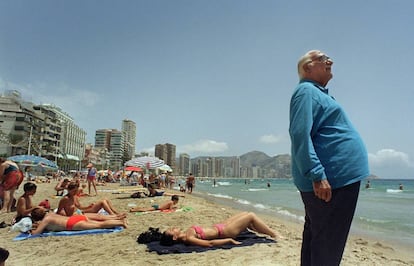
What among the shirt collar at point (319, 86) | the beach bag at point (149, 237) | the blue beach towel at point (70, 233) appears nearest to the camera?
the shirt collar at point (319, 86)

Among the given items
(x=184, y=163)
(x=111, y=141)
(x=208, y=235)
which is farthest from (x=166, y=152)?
(x=208, y=235)

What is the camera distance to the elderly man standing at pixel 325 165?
6.28 feet

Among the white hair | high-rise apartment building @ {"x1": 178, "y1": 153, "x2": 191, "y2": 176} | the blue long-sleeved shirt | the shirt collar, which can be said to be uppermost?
→ high-rise apartment building @ {"x1": 178, "y1": 153, "x2": 191, "y2": 176}

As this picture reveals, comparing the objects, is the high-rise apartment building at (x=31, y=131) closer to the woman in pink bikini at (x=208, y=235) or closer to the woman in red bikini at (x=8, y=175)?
the woman in red bikini at (x=8, y=175)

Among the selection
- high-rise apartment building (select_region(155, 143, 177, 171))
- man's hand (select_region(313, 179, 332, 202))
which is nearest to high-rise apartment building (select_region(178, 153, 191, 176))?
high-rise apartment building (select_region(155, 143, 177, 171))

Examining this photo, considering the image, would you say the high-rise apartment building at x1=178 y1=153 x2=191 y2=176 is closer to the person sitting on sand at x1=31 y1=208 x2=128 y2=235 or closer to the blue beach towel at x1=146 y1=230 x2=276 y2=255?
the person sitting on sand at x1=31 y1=208 x2=128 y2=235

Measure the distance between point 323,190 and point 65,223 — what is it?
550 cm

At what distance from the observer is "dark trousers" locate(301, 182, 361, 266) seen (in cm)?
192

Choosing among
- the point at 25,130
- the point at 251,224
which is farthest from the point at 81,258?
the point at 25,130

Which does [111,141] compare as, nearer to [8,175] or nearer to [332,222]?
[8,175]

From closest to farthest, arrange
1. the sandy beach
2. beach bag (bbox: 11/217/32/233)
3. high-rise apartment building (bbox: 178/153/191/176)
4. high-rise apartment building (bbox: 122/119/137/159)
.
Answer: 1. the sandy beach
2. beach bag (bbox: 11/217/32/233)
3. high-rise apartment building (bbox: 178/153/191/176)
4. high-rise apartment building (bbox: 122/119/137/159)

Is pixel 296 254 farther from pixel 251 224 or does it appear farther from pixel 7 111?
pixel 7 111

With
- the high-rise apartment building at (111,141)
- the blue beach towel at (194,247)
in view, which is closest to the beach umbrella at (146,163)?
the blue beach towel at (194,247)

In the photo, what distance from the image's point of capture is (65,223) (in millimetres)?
5824
